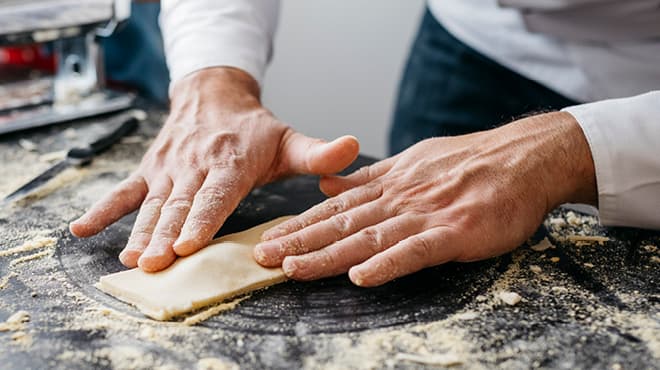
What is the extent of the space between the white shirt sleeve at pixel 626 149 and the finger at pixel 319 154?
12.7 inches

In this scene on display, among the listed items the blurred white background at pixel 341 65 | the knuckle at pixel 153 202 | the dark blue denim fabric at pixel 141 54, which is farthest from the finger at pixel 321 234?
the blurred white background at pixel 341 65

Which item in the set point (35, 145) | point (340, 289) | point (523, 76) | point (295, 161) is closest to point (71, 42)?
point (35, 145)

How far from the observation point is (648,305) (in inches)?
34.4

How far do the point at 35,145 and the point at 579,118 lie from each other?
106cm

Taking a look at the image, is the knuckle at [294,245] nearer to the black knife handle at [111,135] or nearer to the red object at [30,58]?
the black knife handle at [111,135]

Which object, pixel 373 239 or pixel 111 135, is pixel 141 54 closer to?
pixel 111 135

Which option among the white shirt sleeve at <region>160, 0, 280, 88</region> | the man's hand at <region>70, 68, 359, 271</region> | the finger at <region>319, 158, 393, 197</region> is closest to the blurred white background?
the white shirt sleeve at <region>160, 0, 280, 88</region>

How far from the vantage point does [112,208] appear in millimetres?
1087

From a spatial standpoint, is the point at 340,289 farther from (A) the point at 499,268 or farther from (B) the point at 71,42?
(B) the point at 71,42

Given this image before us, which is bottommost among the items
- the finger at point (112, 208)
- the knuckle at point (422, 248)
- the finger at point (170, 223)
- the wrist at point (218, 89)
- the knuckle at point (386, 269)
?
the finger at point (112, 208)

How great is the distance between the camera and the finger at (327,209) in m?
0.98

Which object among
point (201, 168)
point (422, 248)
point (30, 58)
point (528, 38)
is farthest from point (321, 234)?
point (30, 58)

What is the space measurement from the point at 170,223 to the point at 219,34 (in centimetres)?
53

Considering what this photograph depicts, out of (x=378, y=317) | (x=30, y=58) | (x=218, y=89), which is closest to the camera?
(x=378, y=317)
